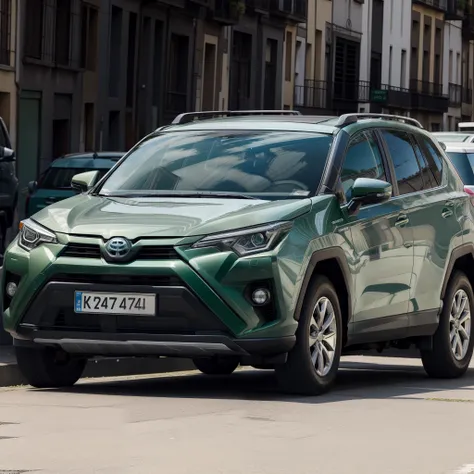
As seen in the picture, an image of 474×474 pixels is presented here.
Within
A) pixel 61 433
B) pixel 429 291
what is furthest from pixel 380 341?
pixel 61 433

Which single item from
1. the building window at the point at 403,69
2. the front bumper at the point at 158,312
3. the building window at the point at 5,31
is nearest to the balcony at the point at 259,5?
the building window at the point at 5,31

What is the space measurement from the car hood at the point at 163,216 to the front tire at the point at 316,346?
20.5 inches

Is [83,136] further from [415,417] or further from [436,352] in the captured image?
[415,417]

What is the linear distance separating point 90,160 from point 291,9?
34.0m

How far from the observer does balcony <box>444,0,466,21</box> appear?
8312 centimetres

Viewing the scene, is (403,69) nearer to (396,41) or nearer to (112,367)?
(396,41)

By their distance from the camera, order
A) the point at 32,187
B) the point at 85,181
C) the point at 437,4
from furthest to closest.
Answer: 1. the point at 437,4
2. the point at 32,187
3. the point at 85,181

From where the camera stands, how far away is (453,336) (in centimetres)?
1184

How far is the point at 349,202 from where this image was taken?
1025cm

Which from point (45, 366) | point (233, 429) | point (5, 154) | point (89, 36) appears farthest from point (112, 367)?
point (89, 36)

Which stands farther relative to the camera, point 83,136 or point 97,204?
point 83,136

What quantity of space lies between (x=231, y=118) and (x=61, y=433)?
3.91 m

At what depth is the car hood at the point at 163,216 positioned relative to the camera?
927 cm

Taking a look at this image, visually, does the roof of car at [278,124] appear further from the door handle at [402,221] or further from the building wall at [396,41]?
the building wall at [396,41]
